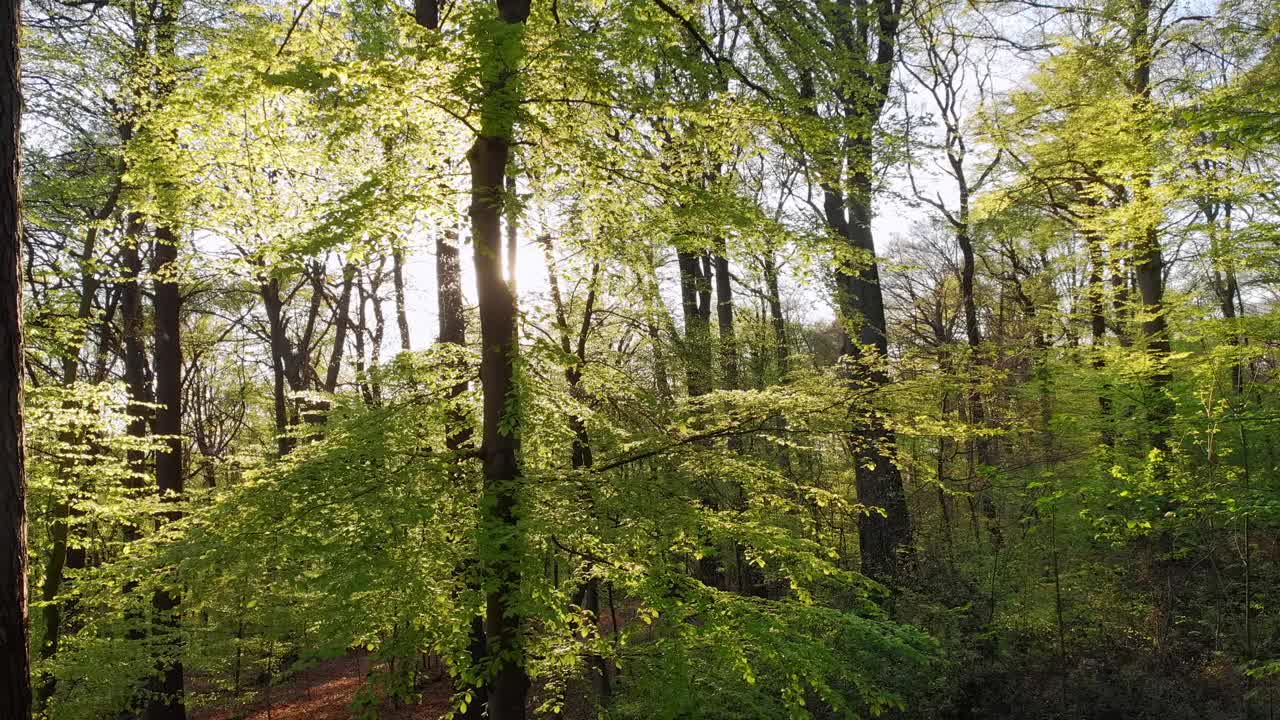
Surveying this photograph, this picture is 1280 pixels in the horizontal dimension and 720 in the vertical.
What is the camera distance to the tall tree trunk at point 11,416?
2.86 meters

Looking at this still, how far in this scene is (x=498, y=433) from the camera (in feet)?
16.6

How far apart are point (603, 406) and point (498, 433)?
8.31 feet

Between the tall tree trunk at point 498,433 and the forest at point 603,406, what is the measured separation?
0.03m

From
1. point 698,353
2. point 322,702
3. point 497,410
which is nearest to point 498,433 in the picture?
point 497,410

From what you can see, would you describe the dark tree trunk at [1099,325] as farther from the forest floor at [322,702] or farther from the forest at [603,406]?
the forest floor at [322,702]

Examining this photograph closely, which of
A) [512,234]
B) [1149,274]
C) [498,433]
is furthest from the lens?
[1149,274]

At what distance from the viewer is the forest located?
177 inches

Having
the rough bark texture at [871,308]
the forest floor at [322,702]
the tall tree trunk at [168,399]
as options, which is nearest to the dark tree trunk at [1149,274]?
the rough bark texture at [871,308]

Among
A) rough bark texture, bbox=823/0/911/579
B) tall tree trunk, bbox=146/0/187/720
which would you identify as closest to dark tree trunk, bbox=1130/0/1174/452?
rough bark texture, bbox=823/0/911/579

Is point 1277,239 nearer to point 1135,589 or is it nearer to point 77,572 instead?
point 1135,589

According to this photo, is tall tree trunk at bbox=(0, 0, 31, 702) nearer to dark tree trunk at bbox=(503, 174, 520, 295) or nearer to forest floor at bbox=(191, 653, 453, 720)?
dark tree trunk at bbox=(503, 174, 520, 295)

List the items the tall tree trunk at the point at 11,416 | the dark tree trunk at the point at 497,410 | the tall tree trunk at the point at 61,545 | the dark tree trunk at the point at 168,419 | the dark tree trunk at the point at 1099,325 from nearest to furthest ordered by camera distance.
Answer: the tall tree trunk at the point at 11,416 → the dark tree trunk at the point at 497,410 → the tall tree trunk at the point at 61,545 → the dark tree trunk at the point at 1099,325 → the dark tree trunk at the point at 168,419

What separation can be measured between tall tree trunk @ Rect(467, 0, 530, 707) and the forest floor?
7.56m

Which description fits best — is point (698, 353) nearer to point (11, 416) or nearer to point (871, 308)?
point (871, 308)
